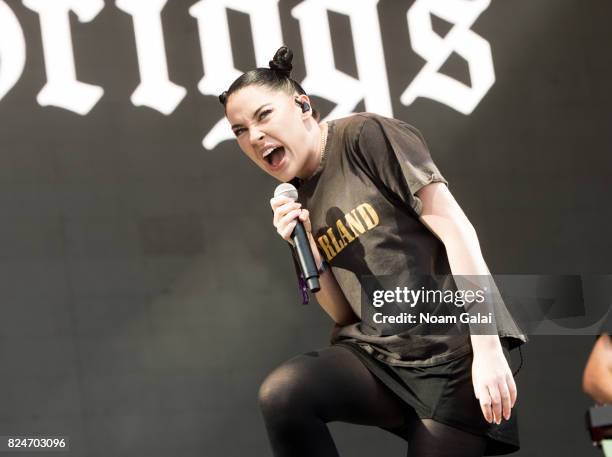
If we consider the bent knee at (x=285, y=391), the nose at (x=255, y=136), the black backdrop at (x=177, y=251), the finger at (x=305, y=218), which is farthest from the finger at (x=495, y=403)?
the black backdrop at (x=177, y=251)

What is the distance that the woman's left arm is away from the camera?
1.96m

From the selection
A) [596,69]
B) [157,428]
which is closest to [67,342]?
[157,428]

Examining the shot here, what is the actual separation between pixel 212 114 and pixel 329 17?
0.57 m

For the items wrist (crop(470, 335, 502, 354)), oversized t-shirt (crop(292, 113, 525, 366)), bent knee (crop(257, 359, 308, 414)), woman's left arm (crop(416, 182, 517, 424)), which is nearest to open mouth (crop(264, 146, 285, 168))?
oversized t-shirt (crop(292, 113, 525, 366))

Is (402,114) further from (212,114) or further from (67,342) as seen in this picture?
(67,342)

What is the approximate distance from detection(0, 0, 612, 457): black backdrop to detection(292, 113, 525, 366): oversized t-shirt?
1.33 meters

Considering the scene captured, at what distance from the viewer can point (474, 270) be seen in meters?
1.99

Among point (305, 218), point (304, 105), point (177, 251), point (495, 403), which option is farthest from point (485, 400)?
point (177, 251)

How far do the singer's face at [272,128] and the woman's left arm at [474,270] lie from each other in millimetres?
288

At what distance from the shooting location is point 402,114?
3.66m

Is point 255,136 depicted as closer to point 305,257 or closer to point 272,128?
point 272,128

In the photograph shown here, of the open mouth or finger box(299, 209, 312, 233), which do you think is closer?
finger box(299, 209, 312, 233)

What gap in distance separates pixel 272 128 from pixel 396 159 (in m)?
0.28

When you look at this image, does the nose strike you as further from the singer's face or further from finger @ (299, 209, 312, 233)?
finger @ (299, 209, 312, 233)
